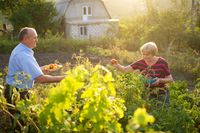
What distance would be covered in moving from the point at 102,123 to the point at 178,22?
1308 cm

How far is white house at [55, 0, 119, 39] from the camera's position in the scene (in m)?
29.0

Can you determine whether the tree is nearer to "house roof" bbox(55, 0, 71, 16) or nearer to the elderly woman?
"house roof" bbox(55, 0, 71, 16)

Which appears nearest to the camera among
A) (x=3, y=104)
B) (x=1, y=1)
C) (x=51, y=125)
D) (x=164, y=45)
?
(x=51, y=125)

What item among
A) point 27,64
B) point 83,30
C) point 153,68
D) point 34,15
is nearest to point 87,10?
point 83,30

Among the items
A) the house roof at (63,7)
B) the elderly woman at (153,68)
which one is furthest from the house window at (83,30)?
the elderly woman at (153,68)

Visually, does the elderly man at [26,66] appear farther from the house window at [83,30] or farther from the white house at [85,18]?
the house window at [83,30]

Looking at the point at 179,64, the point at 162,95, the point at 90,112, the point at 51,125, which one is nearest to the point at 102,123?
the point at 90,112

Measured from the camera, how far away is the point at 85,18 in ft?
101

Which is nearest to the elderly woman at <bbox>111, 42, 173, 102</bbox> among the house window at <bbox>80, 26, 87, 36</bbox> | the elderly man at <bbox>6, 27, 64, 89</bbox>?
the elderly man at <bbox>6, 27, 64, 89</bbox>

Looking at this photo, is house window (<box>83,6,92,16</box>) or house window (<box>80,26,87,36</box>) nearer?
house window (<box>80,26,87,36</box>)

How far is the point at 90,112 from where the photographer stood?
246 centimetres

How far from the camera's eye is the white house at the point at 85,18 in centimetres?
2899

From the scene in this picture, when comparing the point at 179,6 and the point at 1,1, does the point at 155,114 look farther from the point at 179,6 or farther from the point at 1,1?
the point at 1,1

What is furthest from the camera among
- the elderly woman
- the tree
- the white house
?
the white house
